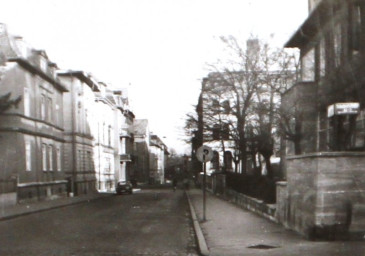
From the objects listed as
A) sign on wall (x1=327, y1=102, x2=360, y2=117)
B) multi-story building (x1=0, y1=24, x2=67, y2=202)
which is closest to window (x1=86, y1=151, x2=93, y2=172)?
multi-story building (x1=0, y1=24, x2=67, y2=202)

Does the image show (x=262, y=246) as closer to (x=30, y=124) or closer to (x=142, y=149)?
(x=30, y=124)

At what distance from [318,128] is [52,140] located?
22367 millimetres

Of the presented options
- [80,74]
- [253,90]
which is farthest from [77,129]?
[253,90]

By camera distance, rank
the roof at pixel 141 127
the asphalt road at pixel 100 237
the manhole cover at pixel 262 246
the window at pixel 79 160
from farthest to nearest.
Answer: the roof at pixel 141 127
the window at pixel 79 160
the asphalt road at pixel 100 237
the manhole cover at pixel 262 246

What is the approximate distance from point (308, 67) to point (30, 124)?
1791 centimetres

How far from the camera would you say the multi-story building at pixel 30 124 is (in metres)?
31.1

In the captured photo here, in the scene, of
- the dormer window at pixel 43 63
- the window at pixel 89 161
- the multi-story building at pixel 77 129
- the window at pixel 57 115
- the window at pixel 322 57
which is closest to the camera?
the window at pixel 322 57

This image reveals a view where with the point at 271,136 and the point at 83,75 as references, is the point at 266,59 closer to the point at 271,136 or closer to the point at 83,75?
the point at 271,136

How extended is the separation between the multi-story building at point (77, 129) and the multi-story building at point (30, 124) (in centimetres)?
406

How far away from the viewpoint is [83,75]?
4744 cm

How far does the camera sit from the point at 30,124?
33.8 meters

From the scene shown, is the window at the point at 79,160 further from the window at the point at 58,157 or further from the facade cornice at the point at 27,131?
the facade cornice at the point at 27,131

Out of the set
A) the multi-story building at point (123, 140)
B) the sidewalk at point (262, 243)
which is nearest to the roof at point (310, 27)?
the sidewalk at point (262, 243)

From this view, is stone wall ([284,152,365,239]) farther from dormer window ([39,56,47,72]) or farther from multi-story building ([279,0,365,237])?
dormer window ([39,56,47,72])
